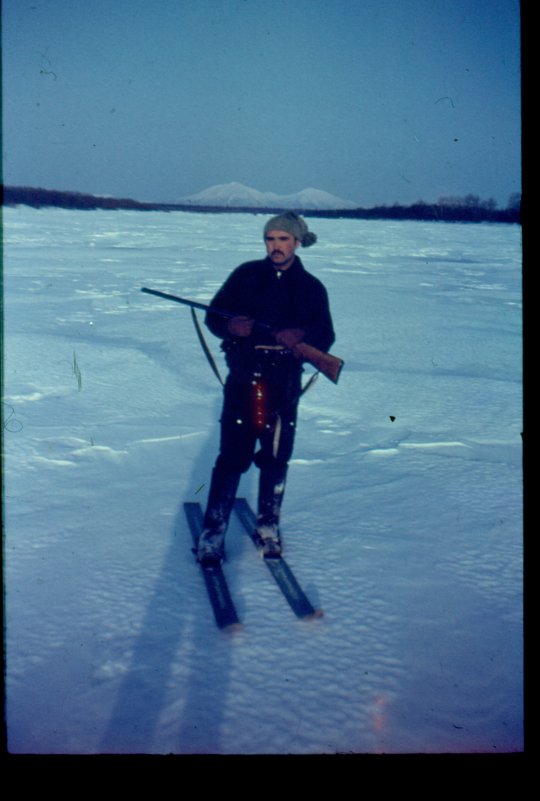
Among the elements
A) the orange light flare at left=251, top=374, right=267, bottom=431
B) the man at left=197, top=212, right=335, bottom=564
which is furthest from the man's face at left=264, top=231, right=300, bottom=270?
the orange light flare at left=251, top=374, right=267, bottom=431

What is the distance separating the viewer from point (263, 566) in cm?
323

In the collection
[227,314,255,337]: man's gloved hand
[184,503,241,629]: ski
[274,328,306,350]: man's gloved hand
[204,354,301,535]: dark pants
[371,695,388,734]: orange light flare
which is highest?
[227,314,255,337]: man's gloved hand

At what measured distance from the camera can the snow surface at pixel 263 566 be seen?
2.21 m

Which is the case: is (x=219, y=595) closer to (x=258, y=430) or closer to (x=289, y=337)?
(x=258, y=430)

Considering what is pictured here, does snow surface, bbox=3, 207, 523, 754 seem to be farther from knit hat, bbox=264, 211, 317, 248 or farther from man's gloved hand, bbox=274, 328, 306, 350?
knit hat, bbox=264, 211, 317, 248

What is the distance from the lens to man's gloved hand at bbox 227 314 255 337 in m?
3.00

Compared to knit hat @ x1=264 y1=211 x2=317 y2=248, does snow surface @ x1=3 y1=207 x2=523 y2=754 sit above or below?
below

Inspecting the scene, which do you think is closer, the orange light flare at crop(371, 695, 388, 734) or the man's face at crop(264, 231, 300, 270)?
the orange light flare at crop(371, 695, 388, 734)

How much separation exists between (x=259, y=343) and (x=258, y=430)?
444mm

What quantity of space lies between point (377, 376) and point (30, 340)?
4.50 metres

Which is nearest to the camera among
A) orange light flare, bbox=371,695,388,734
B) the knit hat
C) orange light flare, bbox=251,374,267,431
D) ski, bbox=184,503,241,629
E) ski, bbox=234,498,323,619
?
orange light flare, bbox=371,695,388,734

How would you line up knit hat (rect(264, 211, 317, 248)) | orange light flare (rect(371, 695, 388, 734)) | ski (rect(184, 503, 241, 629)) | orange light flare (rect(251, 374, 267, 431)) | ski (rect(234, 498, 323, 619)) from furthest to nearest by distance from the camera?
1. orange light flare (rect(251, 374, 267, 431))
2. knit hat (rect(264, 211, 317, 248))
3. ski (rect(234, 498, 323, 619))
4. ski (rect(184, 503, 241, 629))
5. orange light flare (rect(371, 695, 388, 734))

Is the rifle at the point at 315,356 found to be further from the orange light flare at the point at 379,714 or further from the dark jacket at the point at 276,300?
the orange light flare at the point at 379,714

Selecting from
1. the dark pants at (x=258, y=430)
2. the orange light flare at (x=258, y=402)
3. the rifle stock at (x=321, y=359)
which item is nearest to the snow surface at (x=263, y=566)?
the dark pants at (x=258, y=430)
